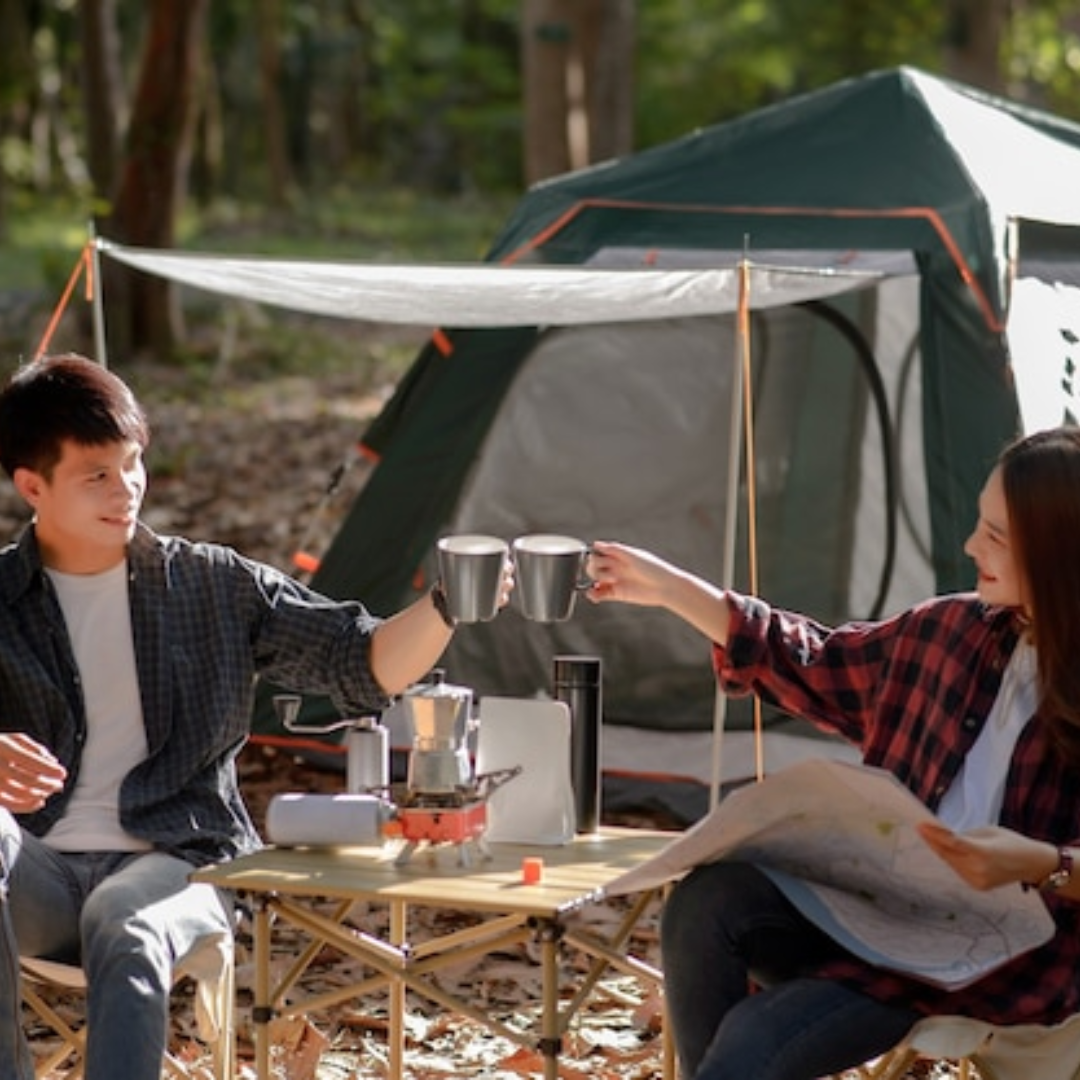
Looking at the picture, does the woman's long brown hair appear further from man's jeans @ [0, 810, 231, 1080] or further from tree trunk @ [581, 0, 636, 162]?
tree trunk @ [581, 0, 636, 162]

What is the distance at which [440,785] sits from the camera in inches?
115

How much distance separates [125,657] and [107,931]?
43cm

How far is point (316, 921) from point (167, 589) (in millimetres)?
522

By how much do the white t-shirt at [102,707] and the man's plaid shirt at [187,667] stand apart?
0.02 metres

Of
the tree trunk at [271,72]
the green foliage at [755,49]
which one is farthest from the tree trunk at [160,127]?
the tree trunk at [271,72]

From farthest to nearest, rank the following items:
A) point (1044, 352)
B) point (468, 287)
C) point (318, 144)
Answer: point (318, 144) → point (1044, 352) → point (468, 287)

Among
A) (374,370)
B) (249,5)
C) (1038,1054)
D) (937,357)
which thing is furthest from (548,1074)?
(249,5)

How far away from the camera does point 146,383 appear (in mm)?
10812

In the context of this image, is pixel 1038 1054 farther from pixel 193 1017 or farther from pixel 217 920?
pixel 193 1017

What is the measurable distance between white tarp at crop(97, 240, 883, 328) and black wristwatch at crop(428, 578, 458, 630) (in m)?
1.11

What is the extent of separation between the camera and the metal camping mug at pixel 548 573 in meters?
2.92

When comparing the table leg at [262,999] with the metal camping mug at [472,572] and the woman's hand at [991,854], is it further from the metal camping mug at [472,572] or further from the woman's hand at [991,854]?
the woman's hand at [991,854]

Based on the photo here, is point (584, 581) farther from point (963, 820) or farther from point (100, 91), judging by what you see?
point (100, 91)

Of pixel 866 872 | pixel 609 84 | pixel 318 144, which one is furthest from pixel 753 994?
pixel 318 144
